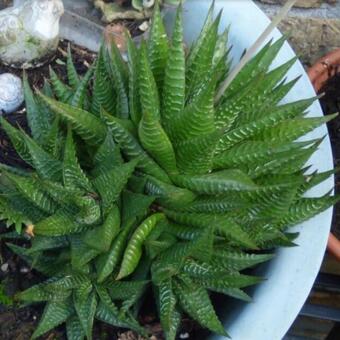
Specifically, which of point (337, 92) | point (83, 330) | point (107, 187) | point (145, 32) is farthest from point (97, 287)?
point (337, 92)

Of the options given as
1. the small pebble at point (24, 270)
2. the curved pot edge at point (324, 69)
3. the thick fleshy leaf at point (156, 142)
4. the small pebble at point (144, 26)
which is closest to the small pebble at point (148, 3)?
the small pebble at point (144, 26)

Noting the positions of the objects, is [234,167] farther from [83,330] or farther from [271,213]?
[83,330]

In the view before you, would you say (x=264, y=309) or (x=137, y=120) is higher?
(x=137, y=120)

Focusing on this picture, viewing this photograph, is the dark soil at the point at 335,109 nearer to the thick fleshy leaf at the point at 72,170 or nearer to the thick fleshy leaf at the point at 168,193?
the thick fleshy leaf at the point at 168,193

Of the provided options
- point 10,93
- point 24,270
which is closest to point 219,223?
point 24,270

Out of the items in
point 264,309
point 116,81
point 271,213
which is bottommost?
point 264,309

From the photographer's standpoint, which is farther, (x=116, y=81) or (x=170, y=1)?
(x=170, y=1)

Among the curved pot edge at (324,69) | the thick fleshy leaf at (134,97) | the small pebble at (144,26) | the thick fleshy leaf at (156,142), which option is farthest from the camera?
the curved pot edge at (324,69)
